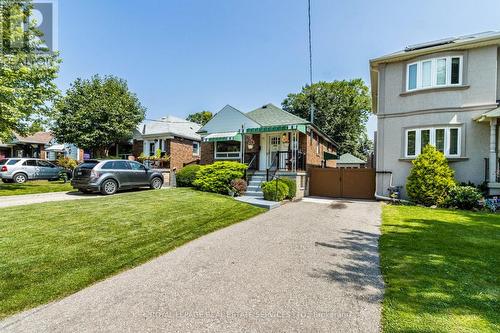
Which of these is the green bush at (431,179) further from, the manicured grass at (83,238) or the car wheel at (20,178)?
the car wheel at (20,178)

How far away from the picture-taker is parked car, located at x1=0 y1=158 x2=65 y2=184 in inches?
659

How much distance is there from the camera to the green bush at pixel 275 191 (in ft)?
38.3

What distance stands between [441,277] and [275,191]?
7.96 m

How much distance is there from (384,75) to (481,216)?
26.7 feet

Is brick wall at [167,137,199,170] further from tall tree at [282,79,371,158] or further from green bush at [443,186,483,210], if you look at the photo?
tall tree at [282,79,371,158]

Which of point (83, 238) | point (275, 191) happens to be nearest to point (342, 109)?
point (275, 191)

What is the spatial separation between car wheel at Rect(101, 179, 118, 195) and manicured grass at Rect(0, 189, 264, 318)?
271 cm

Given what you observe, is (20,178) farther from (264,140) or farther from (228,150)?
(264,140)

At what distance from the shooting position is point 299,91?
4169cm

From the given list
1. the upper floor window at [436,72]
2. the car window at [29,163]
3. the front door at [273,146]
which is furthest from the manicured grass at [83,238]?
the car window at [29,163]

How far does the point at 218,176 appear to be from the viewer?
45.0 feet

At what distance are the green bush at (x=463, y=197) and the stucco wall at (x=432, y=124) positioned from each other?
1.36 meters

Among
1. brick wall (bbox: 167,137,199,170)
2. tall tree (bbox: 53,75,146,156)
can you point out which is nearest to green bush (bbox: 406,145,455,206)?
brick wall (bbox: 167,137,199,170)

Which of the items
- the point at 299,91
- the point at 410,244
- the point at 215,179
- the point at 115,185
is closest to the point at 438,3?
the point at 410,244
